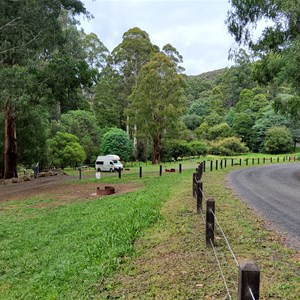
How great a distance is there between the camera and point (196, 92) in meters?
94.7

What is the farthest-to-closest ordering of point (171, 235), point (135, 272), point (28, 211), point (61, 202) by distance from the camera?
1. point (61, 202)
2. point (28, 211)
3. point (171, 235)
4. point (135, 272)

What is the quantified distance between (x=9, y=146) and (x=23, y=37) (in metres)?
8.36

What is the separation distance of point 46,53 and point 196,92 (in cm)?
7618

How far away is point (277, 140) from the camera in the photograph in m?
57.8

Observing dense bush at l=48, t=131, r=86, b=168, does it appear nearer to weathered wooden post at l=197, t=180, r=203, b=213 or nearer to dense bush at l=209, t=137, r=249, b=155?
weathered wooden post at l=197, t=180, r=203, b=213

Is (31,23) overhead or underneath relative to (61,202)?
overhead

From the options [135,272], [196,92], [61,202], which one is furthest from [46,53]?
[196,92]

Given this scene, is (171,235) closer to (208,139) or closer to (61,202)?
(61,202)

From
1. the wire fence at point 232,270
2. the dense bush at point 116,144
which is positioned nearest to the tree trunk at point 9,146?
the dense bush at point 116,144

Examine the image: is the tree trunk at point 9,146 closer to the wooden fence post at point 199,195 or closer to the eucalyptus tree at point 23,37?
the eucalyptus tree at point 23,37

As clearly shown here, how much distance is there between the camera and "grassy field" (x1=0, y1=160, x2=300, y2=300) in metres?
3.92

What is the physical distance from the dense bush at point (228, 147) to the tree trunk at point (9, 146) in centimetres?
3791

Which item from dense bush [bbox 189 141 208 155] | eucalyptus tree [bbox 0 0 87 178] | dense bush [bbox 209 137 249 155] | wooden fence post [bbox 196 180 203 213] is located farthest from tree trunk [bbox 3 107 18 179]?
dense bush [bbox 209 137 249 155]

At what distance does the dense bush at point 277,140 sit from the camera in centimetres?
5778
